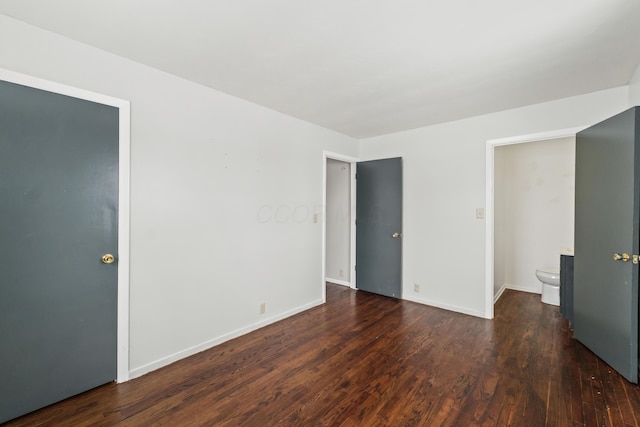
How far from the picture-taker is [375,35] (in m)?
1.84

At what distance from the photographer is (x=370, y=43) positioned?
1.94 meters

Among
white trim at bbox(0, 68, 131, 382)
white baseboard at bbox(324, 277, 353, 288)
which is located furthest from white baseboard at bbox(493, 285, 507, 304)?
white trim at bbox(0, 68, 131, 382)

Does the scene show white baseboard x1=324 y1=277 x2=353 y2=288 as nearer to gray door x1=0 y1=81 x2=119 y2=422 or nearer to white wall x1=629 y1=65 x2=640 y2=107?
gray door x1=0 y1=81 x2=119 y2=422

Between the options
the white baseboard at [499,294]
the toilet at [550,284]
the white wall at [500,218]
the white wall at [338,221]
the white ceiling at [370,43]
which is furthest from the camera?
the white wall at [338,221]

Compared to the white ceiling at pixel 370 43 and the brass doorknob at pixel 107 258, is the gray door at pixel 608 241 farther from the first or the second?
the brass doorknob at pixel 107 258

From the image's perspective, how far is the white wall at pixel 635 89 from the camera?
91.7 inches

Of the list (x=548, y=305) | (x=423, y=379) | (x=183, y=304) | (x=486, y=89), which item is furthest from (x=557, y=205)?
(x=183, y=304)

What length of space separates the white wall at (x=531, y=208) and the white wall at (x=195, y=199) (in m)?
3.14

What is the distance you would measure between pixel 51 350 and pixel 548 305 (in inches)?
Result: 210

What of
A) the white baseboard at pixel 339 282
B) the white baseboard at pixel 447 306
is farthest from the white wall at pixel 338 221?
the white baseboard at pixel 447 306

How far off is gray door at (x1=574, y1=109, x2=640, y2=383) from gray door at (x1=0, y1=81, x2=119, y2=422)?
3930mm

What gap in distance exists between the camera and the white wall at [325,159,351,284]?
4859 millimetres

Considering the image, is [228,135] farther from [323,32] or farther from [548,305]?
[548,305]

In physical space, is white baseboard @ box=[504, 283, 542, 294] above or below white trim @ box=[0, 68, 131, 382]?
below
